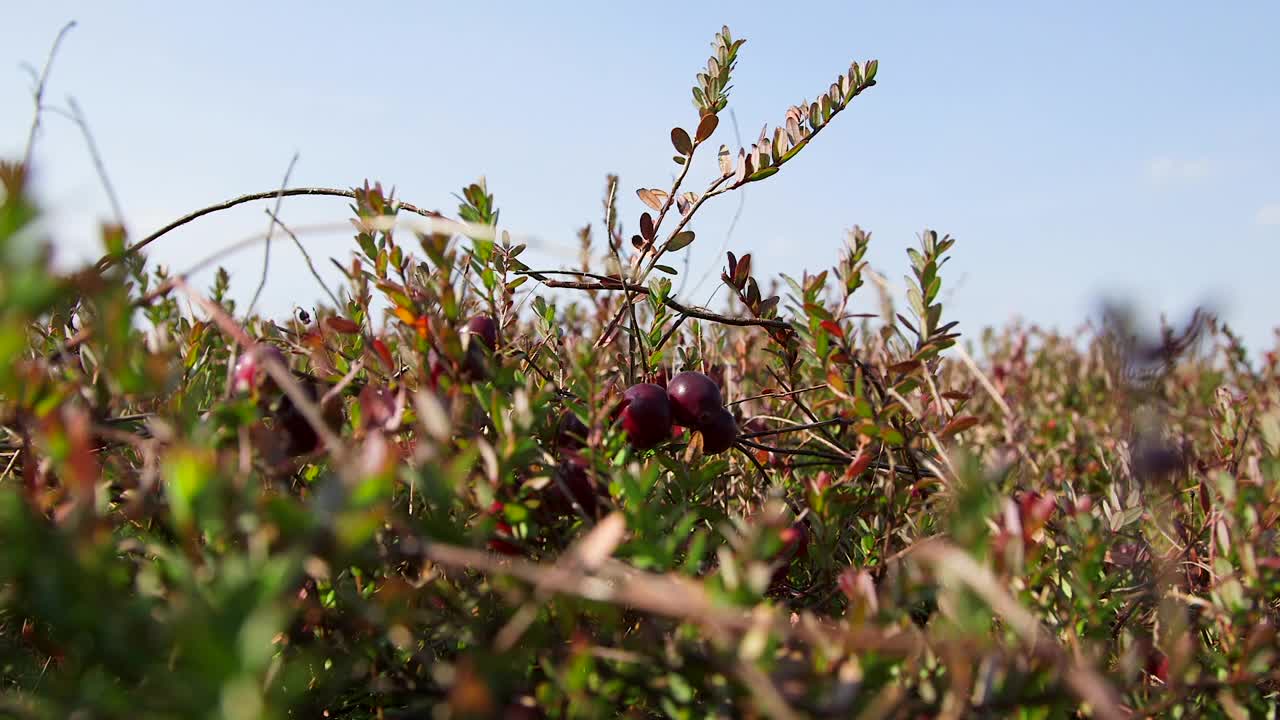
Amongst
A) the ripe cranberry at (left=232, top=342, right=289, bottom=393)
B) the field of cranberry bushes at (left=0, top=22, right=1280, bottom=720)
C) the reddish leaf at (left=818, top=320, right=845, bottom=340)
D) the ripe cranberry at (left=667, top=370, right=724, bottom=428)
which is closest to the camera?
the field of cranberry bushes at (left=0, top=22, right=1280, bottom=720)

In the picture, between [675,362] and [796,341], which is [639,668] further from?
[675,362]

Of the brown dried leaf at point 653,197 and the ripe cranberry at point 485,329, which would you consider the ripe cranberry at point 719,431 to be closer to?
the ripe cranberry at point 485,329

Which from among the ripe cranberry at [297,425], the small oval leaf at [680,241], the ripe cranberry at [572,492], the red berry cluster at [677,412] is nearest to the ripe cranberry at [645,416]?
the red berry cluster at [677,412]

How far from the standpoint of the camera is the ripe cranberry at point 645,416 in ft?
4.82

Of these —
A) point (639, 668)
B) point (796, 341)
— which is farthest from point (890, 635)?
point (796, 341)

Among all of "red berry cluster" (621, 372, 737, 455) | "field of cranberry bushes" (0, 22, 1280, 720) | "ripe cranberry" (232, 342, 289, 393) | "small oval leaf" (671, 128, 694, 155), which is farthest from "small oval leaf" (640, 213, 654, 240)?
"ripe cranberry" (232, 342, 289, 393)

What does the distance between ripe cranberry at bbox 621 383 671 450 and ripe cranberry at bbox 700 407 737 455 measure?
10 centimetres

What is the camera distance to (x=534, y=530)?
1158 millimetres

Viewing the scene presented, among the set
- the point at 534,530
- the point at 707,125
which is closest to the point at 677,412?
the point at 534,530

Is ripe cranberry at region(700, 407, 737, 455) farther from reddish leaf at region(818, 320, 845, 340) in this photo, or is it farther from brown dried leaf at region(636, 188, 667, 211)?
brown dried leaf at region(636, 188, 667, 211)

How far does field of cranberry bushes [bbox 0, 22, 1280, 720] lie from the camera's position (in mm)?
692

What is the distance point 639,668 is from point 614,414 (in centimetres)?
59

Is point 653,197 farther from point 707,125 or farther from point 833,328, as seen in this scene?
point 833,328

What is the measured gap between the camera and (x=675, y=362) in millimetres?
1993
